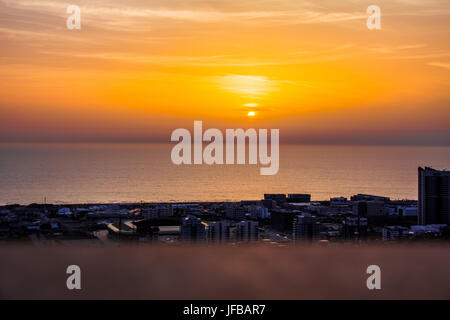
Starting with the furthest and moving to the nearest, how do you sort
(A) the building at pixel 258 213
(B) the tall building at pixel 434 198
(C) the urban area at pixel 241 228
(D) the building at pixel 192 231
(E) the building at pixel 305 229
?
(A) the building at pixel 258 213 → (B) the tall building at pixel 434 198 → (E) the building at pixel 305 229 → (D) the building at pixel 192 231 → (C) the urban area at pixel 241 228

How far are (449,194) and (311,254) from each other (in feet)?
13.3

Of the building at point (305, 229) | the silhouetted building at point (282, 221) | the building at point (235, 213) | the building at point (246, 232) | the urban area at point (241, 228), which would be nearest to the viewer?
the urban area at point (241, 228)

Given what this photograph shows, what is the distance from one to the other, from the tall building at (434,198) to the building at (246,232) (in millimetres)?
2212

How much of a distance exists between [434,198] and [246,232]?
2717 millimetres

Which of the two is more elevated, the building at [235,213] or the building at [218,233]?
the building at [218,233]

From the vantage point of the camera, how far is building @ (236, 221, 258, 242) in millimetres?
4119

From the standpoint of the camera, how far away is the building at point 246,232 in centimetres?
412

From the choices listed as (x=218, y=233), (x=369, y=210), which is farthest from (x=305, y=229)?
(x=369, y=210)

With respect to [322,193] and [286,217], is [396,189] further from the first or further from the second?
[286,217]

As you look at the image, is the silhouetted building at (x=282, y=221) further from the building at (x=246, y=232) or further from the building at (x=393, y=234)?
the building at (x=393, y=234)

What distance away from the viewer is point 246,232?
14.1 feet

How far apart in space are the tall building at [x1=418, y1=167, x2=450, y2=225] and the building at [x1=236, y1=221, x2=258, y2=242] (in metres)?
2.21

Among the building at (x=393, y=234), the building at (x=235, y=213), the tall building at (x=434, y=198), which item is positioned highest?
the tall building at (x=434, y=198)

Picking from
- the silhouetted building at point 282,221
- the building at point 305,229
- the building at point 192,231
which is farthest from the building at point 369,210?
Answer: the building at point 192,231
